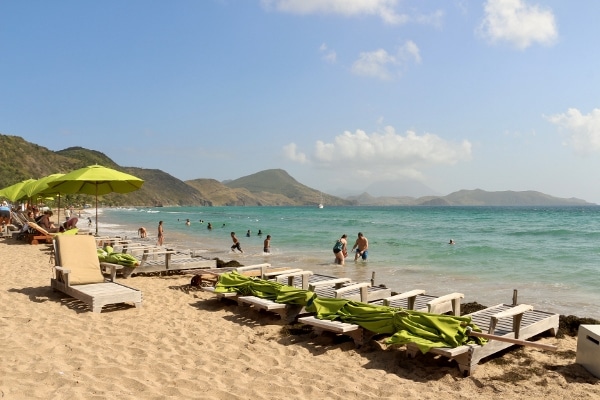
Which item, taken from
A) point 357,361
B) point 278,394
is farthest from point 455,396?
point 278,394

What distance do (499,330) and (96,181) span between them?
12.0 m

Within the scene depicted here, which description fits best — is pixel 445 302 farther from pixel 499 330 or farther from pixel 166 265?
pixel 166 265

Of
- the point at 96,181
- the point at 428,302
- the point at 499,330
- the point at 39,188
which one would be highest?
the point at 96,181

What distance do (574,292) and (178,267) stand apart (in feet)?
32.9

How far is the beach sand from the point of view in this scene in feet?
14.7

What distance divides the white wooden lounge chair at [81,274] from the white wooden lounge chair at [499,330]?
4.73 m

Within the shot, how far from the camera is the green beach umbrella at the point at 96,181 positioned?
12.8 metres

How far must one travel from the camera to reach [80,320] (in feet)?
22.2

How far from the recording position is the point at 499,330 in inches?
248

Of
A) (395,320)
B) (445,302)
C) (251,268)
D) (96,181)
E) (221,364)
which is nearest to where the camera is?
(221,364)

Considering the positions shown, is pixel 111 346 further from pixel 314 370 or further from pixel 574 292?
pixel 574 292

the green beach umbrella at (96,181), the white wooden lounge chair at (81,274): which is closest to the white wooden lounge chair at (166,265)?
the white wooden lounge chair at (81,274)

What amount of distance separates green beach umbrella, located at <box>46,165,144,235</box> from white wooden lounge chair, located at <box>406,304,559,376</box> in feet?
33.0

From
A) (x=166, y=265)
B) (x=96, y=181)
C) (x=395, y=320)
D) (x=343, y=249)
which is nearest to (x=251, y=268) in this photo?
(x=166, y=265)
